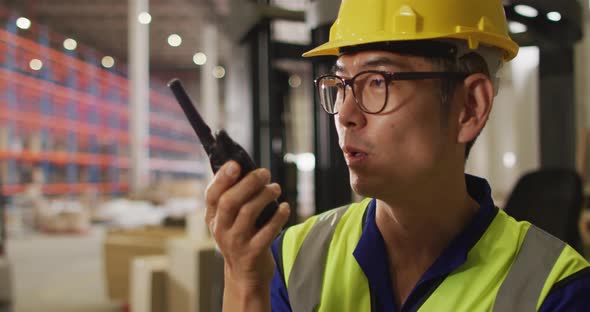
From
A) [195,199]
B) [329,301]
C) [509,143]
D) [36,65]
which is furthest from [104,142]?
[329,301]

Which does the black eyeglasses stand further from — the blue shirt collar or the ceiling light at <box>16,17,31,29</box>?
the ceiling light at <box>16,17,31,29</box>

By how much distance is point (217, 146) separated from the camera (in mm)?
932

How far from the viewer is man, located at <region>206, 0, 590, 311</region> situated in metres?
1.05

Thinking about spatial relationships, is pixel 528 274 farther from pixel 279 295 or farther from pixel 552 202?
pixel 552 202

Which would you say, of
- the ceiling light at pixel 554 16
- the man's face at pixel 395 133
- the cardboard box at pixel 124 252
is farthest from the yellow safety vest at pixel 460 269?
the cardboard box at pixel 124 252

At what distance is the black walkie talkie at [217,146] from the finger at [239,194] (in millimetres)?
19

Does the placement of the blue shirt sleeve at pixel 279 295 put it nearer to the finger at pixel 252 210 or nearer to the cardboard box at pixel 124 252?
the finger at pixel 252 210

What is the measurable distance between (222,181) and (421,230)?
0.49 m

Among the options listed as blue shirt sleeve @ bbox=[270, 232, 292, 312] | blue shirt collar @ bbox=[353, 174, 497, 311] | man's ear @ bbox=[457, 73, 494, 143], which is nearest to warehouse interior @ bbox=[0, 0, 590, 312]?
blue shirt sleeve @ bbox=[270, 232, 292, 312]

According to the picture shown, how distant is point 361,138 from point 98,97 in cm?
1320

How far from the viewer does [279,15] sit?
301cm

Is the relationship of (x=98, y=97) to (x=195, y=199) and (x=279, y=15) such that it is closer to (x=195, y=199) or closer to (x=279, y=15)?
(x=195, y=199)

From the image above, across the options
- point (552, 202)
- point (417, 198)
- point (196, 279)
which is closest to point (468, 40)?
point (417, 198)

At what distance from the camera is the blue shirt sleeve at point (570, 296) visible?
1001 mm
